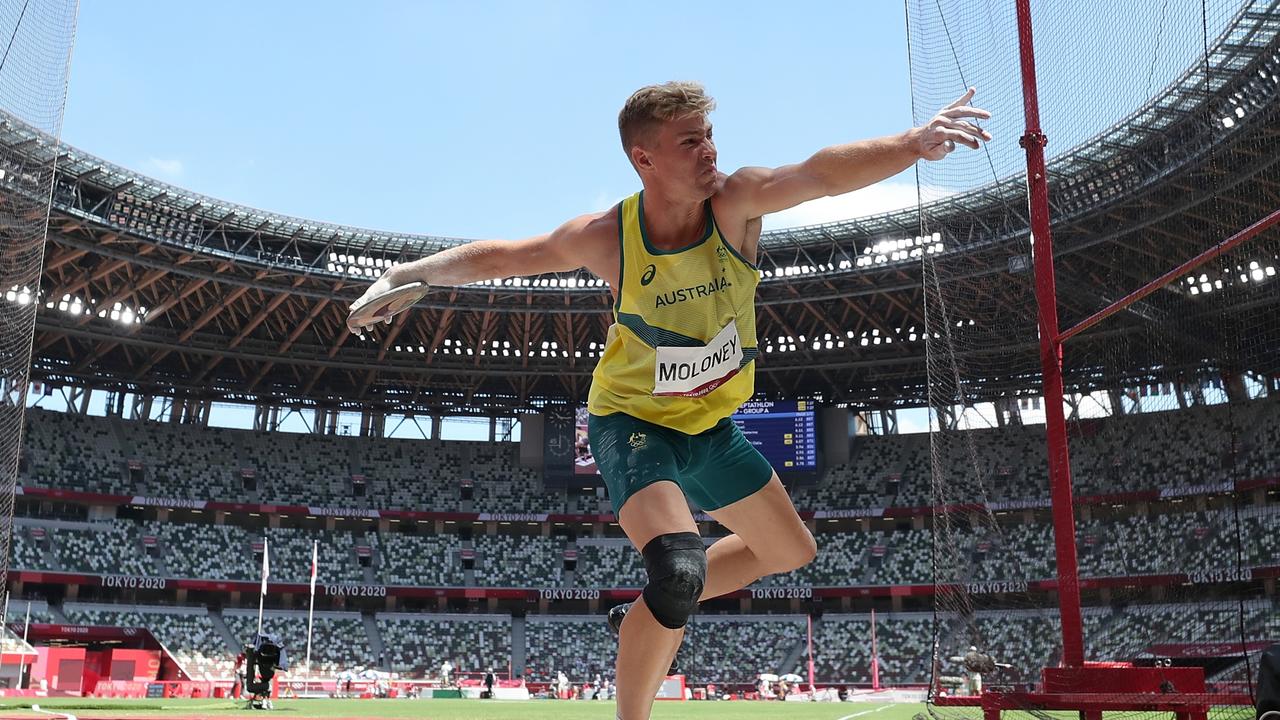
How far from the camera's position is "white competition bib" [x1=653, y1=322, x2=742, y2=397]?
164 inches

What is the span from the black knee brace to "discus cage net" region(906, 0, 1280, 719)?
3.75 metres

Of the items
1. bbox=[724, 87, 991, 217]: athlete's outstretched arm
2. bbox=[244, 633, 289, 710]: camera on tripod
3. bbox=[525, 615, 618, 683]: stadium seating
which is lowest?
bbox=[525, 615, 618, 683]: stadium seating

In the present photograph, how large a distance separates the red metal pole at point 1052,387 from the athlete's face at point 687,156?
5711mm

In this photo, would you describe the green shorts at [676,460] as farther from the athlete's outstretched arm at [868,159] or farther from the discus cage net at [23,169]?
the discus cage net at [23,169]

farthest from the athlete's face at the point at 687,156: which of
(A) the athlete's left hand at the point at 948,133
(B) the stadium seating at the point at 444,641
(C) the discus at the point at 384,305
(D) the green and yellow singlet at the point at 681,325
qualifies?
(B) the stadium seating at the point at 444,641

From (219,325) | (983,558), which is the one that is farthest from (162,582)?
(983,558)

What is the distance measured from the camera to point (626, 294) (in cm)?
429

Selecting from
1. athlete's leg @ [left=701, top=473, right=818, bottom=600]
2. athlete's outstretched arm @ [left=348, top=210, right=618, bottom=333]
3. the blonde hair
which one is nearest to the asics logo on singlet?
athlete's outstretched arm @ [left=348, top=210, right=618, bottom=333]

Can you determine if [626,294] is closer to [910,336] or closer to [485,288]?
[485,288]

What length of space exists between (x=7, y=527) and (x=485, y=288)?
23.0 metres

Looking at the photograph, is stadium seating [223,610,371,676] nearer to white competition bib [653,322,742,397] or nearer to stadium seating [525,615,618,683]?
stadium seating [525,615,618,683]

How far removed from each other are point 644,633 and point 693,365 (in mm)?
1079

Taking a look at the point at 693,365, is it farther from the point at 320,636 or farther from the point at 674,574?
the point at 320,636

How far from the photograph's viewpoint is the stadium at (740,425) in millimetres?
9562
